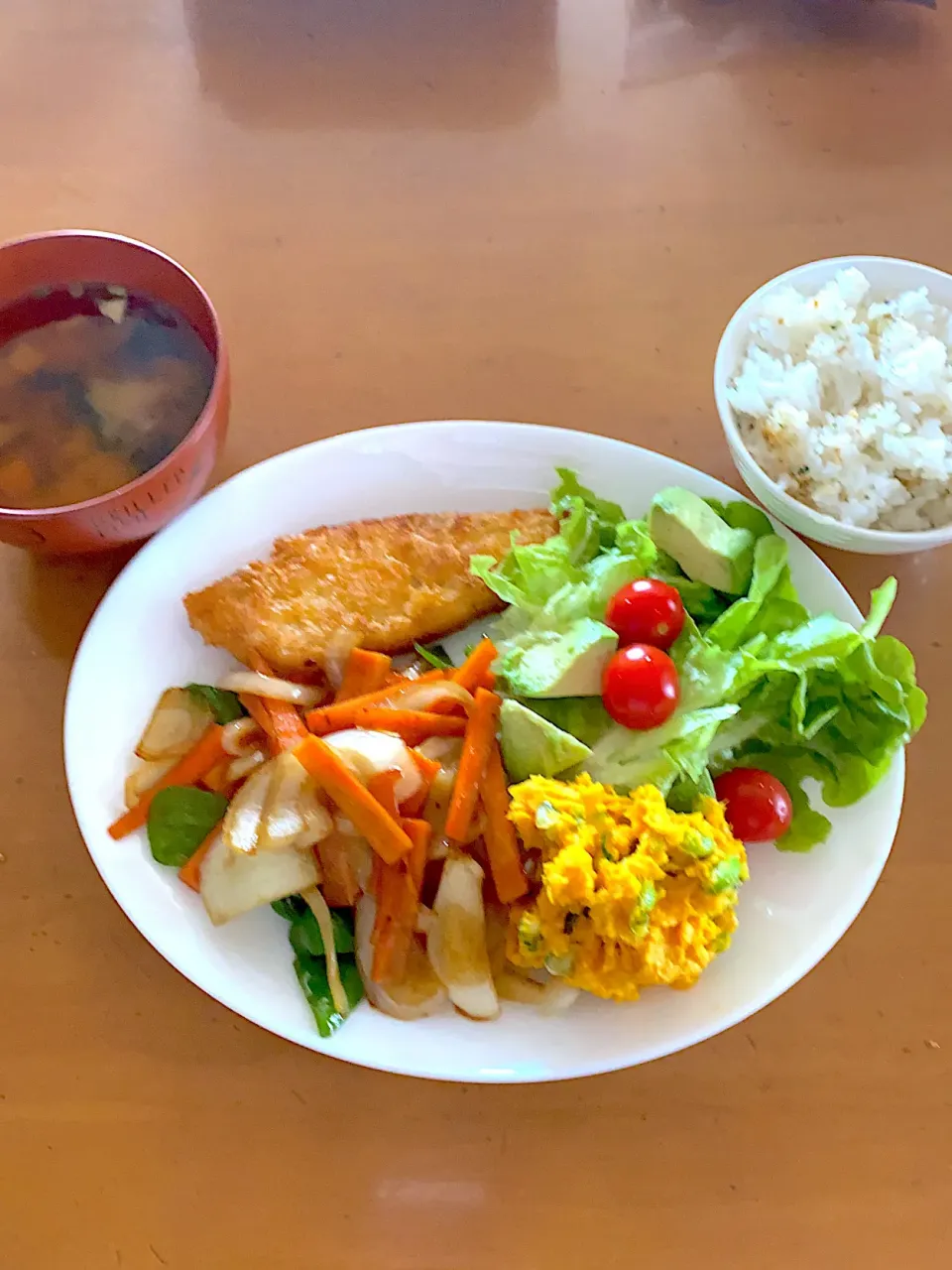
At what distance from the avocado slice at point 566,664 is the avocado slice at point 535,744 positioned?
0.08ft

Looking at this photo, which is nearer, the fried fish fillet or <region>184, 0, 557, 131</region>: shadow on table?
the fried fish fillet

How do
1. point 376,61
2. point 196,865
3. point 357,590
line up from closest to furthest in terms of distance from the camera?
point 196,865 → point 357,590 → point 376,61

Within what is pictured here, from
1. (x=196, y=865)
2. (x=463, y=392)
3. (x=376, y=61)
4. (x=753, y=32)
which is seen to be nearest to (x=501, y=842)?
(x=196, y=865)

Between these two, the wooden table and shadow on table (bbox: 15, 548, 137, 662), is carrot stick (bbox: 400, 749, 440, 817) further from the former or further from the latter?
shadow on table (bbox: 15, 548, 137, 662)

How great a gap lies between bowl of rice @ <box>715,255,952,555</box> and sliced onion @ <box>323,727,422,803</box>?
46 centimetres

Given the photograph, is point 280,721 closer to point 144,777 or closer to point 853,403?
point 144,777

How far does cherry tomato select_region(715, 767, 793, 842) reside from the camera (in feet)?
3.17

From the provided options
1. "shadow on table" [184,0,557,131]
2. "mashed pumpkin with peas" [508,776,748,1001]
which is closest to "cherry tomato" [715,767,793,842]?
"mashed pumpkin with peas" [508,776,748,1001]

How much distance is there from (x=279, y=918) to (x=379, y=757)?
0.19 meters

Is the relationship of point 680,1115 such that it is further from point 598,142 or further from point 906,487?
point 598,142

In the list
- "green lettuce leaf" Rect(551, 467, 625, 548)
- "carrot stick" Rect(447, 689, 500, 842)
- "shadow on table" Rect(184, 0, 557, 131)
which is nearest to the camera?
"carrot stick" Rect(447, 689, 500, 842)

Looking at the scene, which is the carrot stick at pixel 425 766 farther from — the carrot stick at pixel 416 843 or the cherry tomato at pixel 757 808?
the cherry tomato at pixel 757 808

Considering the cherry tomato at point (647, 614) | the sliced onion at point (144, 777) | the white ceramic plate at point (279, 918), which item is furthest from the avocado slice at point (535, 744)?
the sliced onion at point (144, 777)

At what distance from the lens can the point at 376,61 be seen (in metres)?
1.35
